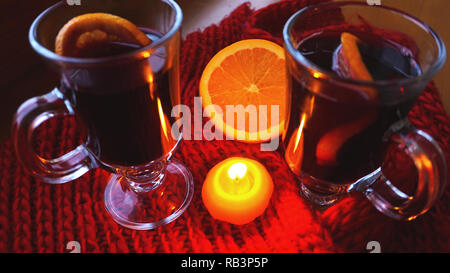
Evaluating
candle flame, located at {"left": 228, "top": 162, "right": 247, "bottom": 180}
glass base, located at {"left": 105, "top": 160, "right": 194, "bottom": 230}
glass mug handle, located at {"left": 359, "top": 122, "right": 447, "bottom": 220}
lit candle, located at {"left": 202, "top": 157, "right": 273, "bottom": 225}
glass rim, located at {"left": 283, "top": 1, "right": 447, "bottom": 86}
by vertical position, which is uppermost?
glass rim, located at {"left": 283, "top": 1, "right": 447, "bottom": 86}

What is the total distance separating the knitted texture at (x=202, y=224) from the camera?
28.2 inches

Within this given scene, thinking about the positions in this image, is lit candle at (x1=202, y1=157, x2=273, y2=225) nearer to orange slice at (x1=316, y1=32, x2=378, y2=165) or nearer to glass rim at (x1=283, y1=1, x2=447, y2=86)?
orange slice at (x1=316, y1=32, x2=378, y2=165)

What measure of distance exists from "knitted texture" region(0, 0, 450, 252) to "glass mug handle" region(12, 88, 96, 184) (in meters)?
0.14

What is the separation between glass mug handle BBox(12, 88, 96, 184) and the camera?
57cm

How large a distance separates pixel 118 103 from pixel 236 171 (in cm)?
30

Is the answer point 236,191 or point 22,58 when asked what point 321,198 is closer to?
point 236,191

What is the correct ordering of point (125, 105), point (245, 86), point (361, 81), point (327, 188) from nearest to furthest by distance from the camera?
1. point (361, 81)
2. point (125, 105)
3. point (327, 188)
4. point (245, 86)

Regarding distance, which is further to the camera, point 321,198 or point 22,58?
point 22,58

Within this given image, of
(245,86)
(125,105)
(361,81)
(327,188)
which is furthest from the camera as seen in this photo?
(245,86)

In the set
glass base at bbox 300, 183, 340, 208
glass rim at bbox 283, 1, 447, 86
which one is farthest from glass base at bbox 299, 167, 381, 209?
glass rim at bbox 283, 1, 447, 86

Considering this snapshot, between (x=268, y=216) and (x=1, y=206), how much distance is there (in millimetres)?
586

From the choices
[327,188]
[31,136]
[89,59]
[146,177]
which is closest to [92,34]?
[89,59]

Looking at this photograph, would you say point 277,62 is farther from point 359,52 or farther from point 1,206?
point 1,206

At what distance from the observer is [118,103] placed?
1.89 feet
